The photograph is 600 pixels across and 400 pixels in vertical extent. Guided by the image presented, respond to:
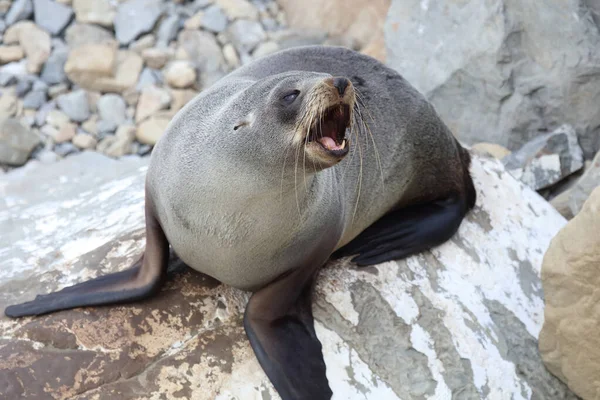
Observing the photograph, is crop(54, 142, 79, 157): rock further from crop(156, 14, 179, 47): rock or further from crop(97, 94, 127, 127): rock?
crop(156, 14, 179, 47): rock

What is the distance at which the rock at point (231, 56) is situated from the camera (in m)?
9.50

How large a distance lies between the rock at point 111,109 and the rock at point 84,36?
0.79 m

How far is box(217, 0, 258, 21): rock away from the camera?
992cm

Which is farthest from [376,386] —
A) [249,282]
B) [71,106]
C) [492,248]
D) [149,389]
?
[71,106]

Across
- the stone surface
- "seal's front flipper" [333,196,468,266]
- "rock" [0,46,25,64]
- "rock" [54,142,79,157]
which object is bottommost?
"rock" [54,142,79,157]

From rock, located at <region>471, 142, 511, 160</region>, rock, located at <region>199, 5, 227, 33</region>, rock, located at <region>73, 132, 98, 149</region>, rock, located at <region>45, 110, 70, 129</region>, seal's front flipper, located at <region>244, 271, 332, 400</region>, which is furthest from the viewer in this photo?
rock, located at <region>199, 5, 227, 33</region>

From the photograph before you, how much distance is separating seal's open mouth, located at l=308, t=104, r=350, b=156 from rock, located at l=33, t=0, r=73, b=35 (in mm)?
6736

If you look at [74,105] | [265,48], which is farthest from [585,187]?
[74,105]

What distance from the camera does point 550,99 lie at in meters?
7.51

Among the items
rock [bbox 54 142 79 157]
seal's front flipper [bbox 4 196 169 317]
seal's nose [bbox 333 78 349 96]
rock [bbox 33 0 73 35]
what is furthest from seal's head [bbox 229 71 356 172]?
rock [bbox 33 0 73 35]

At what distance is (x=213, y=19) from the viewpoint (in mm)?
9773

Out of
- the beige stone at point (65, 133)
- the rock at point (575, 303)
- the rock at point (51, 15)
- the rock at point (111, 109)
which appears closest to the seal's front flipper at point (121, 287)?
the rock at point (575, 303)

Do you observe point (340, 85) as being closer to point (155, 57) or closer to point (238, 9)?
point (155, 57)

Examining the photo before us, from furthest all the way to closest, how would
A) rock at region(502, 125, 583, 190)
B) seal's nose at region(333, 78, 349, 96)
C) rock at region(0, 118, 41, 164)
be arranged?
rock at region(0, 118, 41, 164)
rock at region(502, 125, 583, 190)
seal's nose at region(333, 78, 349, 96)
